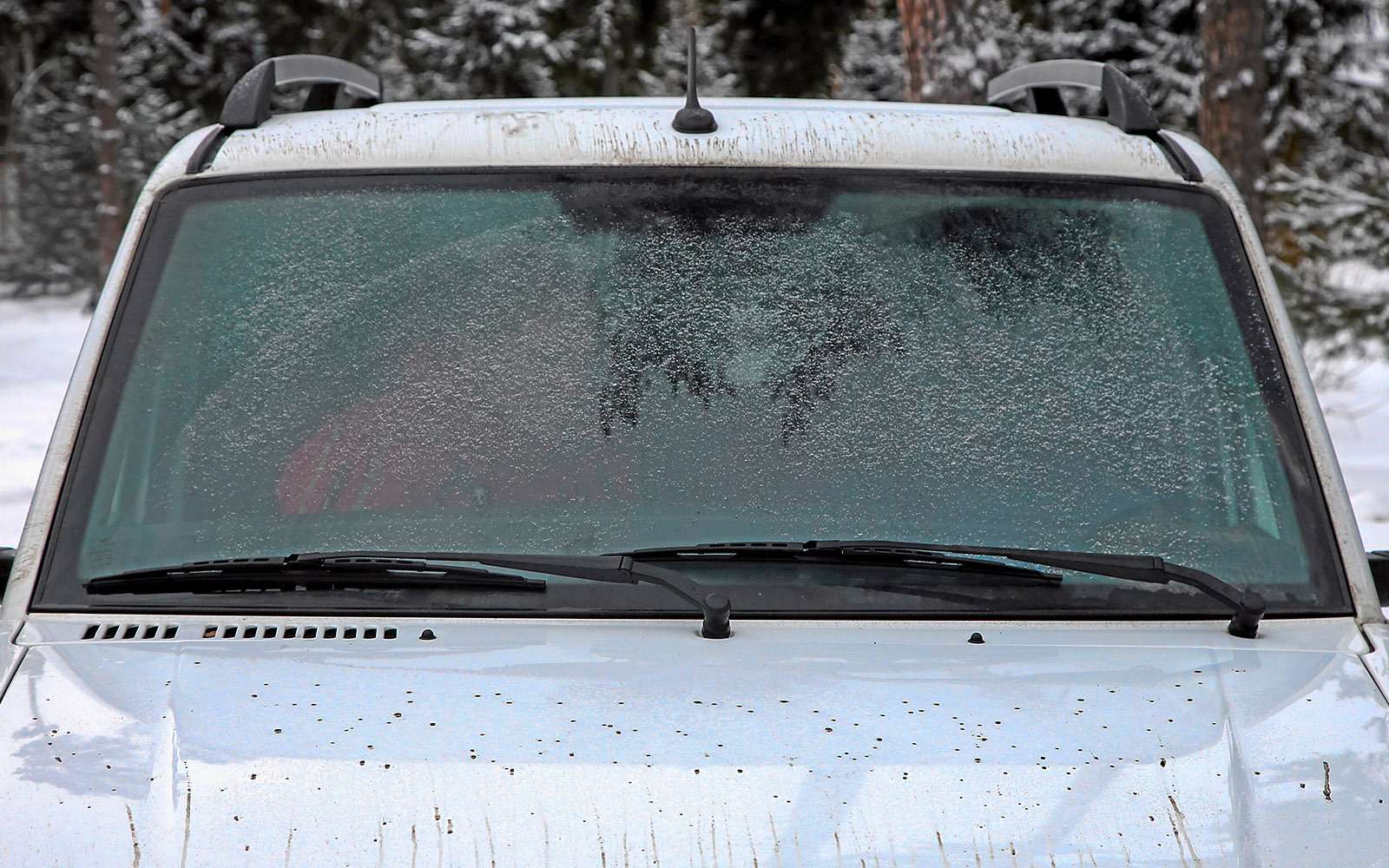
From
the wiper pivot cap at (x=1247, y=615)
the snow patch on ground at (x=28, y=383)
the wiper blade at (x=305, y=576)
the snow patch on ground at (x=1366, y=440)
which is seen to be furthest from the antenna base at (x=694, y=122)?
the snow patch on ground at (x=1366, y=440)

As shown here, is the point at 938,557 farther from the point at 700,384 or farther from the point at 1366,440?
the point at 1366,440

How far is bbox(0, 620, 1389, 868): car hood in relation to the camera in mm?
1564

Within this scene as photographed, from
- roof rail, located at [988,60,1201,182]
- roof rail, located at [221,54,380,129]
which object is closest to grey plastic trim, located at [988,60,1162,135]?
roof rail, located at [988,60,1201,182]

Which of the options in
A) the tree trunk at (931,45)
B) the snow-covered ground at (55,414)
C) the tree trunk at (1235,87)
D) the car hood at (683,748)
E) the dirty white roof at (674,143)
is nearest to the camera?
the car hood at (683,748)

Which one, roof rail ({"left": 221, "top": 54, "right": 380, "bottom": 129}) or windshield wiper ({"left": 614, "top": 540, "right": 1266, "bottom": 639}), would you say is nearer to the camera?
windshield wiper ({"left": 614, "top": 540, "right": 1266, "bottom": 639})

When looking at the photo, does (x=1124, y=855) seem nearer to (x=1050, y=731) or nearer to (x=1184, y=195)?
(x=1050, y=731)

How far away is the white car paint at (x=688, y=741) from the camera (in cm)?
157

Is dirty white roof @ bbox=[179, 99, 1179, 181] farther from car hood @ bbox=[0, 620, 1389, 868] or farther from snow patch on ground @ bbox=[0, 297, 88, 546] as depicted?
snow patch on ground @ bbox=[0, 297, 88, 546]

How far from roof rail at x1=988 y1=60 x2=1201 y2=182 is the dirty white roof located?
0.04 m

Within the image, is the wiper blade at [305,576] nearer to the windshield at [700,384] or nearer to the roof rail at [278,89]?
the windshield at [700,384]

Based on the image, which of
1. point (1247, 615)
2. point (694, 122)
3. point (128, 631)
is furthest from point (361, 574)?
point (1247, 615)

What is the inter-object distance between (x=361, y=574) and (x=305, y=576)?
2.9 inches

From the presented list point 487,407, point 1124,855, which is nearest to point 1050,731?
point 1124,855

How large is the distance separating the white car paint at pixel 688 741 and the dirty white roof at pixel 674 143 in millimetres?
471
